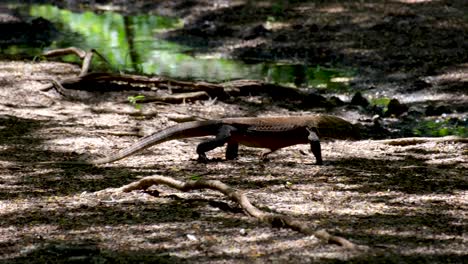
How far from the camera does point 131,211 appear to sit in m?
5.41

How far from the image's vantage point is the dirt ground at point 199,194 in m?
4.58

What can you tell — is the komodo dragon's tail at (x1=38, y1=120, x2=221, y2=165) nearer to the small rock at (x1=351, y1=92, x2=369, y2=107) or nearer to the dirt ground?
the dirt ground

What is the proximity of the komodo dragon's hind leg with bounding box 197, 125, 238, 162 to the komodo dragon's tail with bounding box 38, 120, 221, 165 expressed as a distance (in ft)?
0.29

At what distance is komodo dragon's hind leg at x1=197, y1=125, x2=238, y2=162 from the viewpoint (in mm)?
7051

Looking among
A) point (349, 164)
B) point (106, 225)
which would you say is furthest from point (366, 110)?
point (106, 225)

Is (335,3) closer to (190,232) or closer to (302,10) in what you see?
(302,10)

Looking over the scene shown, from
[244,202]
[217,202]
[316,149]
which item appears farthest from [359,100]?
[244,202]

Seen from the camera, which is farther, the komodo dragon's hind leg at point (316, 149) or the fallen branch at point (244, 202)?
the komodo dragon's hind leg at point (316, 149)

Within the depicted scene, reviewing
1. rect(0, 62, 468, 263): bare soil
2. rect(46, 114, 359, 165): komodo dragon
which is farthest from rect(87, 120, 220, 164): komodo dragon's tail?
rect(0, 62, 468, 263): bare soil

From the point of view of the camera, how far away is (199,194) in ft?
19.2

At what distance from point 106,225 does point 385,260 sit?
1.65m

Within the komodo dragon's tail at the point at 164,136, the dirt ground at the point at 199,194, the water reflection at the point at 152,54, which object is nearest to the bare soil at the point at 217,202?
the dirt ground at the point at 199,194

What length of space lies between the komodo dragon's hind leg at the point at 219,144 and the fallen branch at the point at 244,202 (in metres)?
1.21

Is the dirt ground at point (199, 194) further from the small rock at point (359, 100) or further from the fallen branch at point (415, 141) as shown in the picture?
the small rock at point (359, 100)
